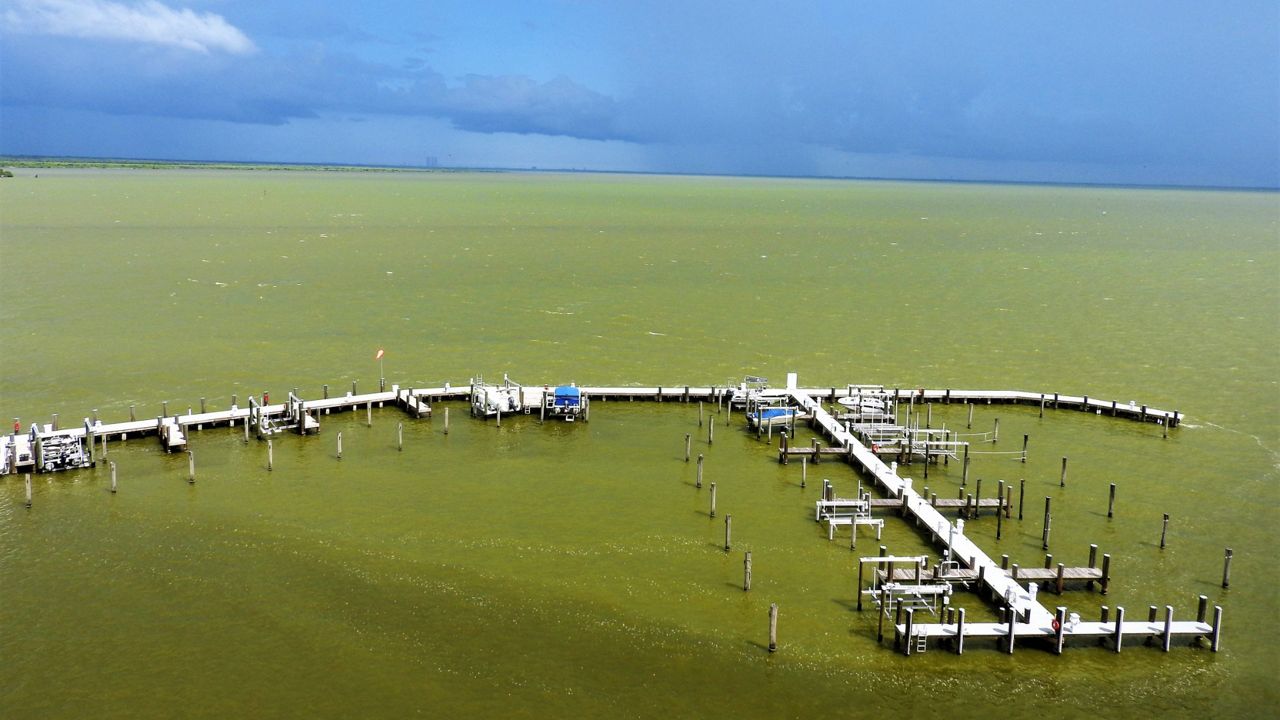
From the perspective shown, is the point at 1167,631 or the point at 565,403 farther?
the point at 565,403

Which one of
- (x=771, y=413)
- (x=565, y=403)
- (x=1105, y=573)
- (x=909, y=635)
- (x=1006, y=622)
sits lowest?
(x=909, y=635)

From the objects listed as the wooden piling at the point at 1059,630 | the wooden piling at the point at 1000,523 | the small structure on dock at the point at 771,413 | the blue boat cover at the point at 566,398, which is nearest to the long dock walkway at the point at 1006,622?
the wooden piling at the point at 1059,630

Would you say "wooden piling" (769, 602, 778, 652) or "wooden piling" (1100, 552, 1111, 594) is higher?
"wooden piling" (1100, 552, 1111, 594)

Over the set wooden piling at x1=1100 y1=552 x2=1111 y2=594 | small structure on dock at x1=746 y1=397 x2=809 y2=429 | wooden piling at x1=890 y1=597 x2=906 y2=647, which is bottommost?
wooden piling at x1=890 y1=597 x2=906 y2=647

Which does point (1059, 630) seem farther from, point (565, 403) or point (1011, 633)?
point (565, 403)

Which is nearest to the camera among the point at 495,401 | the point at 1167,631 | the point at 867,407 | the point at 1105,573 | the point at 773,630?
the point at 773,630

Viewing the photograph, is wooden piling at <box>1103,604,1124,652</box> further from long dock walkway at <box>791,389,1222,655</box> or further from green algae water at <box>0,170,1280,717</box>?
green algae water at <box>0,170,1280,717</box>

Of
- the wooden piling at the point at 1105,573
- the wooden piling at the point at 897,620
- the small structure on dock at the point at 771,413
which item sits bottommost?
the wooden piling at the point at 897,620

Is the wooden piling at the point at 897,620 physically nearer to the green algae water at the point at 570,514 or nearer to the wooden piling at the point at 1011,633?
the green algae water at the point at 570,514

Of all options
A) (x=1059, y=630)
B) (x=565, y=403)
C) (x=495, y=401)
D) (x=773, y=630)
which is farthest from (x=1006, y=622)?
(x=495, y=401)

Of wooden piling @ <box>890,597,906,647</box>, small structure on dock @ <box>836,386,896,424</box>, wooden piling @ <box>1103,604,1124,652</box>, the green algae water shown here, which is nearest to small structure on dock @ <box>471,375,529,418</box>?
the green algae water
